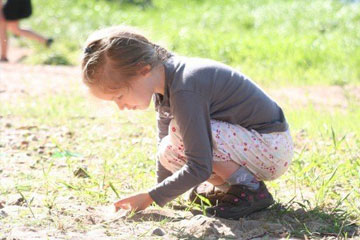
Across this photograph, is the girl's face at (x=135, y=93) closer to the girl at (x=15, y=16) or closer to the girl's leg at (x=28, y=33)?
the girl at (x=15, y=16)

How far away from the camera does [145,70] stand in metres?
2.79

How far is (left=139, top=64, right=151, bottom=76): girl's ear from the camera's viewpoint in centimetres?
279

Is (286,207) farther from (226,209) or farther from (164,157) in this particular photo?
(164,157)

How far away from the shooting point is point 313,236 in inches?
109

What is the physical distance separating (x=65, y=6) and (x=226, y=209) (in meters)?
8.95

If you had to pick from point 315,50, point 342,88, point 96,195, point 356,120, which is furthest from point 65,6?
point 96,195

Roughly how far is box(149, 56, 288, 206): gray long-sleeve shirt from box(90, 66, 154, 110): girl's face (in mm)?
76

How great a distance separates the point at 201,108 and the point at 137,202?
463 mm

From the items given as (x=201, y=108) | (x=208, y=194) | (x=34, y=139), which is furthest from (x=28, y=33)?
(x=201, y=108)

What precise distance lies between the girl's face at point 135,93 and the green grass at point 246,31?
245 centimetres

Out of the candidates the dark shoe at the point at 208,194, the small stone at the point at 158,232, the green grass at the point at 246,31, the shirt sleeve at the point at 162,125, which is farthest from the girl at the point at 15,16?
the small stone at the point at 158,232

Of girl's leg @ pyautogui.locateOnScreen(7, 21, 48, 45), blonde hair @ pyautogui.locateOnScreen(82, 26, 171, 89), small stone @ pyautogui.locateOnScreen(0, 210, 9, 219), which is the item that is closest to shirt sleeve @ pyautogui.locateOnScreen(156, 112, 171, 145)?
blonde hair @ pyautogui.locateOnScreen(82, 26, 171, 89)

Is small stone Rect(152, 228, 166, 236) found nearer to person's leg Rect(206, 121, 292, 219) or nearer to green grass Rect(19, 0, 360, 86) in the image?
person's leg Rect(206, 121, 292, 219)

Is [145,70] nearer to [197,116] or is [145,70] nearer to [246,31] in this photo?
[197,116]
